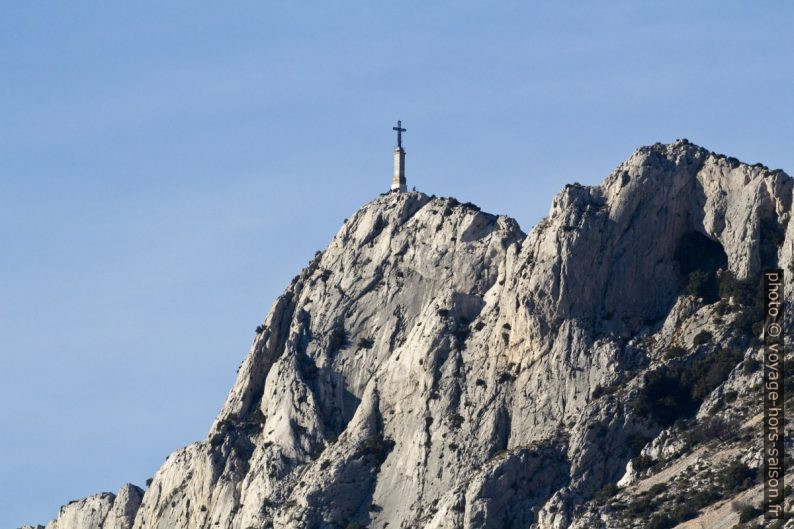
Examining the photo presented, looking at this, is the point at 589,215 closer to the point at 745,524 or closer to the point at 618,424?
the point at 618,424

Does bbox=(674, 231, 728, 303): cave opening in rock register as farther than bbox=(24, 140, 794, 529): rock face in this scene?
Yes

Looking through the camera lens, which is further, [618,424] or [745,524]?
[618,424]

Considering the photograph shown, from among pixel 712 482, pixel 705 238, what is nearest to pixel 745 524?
pixel 712 482

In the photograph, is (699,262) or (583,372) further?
(699,262)

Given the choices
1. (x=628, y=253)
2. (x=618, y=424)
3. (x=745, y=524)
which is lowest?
(x=745, y=524)

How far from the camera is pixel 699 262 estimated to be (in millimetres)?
195750

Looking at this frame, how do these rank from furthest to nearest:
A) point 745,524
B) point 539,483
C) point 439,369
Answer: point 439,369
point 539,483
point 745,524

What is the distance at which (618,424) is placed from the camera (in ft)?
611

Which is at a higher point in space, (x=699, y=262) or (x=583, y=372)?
(x=699, y=262)

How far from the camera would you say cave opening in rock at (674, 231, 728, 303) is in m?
193

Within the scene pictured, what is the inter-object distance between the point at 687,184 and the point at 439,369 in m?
21.2

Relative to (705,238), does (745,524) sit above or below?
below

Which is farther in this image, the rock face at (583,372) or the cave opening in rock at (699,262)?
the cave opening in rock at (699,262)

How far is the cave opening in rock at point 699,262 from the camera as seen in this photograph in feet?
634
